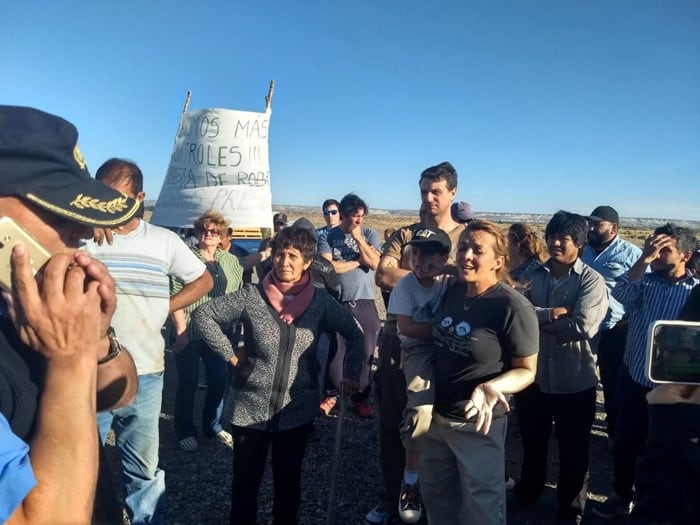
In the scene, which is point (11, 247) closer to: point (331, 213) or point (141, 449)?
point (141, 449)

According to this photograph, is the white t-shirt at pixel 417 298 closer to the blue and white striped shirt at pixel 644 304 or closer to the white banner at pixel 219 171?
the blue and white striped shirt at pixel 644 304

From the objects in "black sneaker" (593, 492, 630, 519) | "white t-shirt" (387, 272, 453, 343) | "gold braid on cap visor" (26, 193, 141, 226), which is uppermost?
"gold braid on cap visor" (26, 193, 141, 226)

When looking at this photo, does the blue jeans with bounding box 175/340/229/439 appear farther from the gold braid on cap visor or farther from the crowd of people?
the gold braid on cap visor

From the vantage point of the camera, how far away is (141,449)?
2.84 meters

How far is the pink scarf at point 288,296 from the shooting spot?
291 cm

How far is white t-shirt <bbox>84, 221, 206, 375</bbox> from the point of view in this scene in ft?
9.18

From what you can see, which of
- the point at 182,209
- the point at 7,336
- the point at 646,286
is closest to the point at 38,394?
the point at 7,336

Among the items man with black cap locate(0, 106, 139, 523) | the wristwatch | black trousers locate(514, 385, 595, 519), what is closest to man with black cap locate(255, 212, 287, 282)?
the wristwatch

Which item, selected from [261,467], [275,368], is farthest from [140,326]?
[261,467]

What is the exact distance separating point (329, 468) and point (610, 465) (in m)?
2.71

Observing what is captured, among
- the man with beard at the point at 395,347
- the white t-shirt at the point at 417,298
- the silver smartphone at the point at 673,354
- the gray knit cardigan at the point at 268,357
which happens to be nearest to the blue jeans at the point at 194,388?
the gray knit cardigan at the point at 268,357

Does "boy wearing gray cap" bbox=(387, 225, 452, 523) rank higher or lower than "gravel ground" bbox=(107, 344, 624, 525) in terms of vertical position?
higher

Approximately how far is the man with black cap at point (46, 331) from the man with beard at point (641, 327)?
12.6ft

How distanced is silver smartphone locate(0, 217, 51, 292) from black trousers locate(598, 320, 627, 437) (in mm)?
5286
